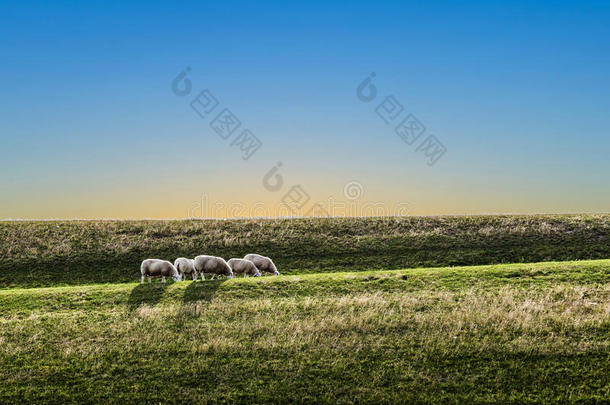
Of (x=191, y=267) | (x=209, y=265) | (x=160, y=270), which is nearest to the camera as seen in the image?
(x=209, y=265)

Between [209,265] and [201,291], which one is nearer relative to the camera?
[201,291]

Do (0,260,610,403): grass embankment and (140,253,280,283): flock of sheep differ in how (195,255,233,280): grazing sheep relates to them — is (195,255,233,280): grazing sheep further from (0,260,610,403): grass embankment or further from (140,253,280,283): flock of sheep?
(0,260,610,403): grass embankment

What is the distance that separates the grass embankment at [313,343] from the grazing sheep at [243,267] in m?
4.31

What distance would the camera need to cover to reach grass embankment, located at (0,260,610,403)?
13078 mm

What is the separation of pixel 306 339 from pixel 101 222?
3531cm

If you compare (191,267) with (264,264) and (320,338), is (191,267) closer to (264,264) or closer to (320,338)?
(264,264)

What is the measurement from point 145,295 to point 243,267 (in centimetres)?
695

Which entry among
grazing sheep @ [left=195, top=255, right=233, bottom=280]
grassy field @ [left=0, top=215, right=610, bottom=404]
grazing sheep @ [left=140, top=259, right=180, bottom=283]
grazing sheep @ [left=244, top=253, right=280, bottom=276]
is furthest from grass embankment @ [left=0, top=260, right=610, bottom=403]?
grazing sheep @ [left=244, top=253, right=280, bottom=276]

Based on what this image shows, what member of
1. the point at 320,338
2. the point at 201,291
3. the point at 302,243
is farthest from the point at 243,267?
the point at 320,338

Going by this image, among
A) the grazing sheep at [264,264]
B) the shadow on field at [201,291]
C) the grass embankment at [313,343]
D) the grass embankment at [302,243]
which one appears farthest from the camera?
the grass embankment at [302,243]

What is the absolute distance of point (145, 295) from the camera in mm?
22000

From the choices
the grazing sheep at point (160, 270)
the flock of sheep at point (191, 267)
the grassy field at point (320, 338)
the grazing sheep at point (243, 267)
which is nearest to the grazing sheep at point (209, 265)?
the flock of sheep at point (191, 267)

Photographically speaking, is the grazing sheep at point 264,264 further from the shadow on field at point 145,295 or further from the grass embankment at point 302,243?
the shadow on field at point 145,295

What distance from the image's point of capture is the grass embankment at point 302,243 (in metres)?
33.9
